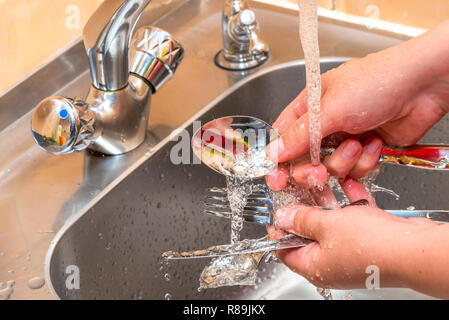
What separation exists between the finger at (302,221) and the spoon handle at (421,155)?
0.43 feet

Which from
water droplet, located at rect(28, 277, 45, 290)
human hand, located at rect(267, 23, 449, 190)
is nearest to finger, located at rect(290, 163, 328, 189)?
human hand, located at rect(267, 23, 449, 190)

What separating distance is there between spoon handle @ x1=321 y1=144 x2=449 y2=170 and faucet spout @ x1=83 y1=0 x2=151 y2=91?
0.84ft

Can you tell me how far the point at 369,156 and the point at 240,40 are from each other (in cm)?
27

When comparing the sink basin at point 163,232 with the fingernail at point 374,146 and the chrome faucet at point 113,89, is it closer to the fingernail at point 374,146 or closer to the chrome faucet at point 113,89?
the chrome faucet at point 113,89

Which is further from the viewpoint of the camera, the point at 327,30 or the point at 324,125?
the point at 327,30

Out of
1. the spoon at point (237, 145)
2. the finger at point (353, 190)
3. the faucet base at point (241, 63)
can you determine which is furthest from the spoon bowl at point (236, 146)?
the faucet base at point (241, 63)

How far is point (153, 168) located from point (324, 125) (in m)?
0.22

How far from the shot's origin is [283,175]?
24.2 inches

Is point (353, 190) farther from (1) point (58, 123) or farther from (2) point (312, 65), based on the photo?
(1) point (58, 123)

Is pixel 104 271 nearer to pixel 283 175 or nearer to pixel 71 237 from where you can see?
pixel 71 237

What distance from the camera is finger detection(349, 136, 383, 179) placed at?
0.63m
